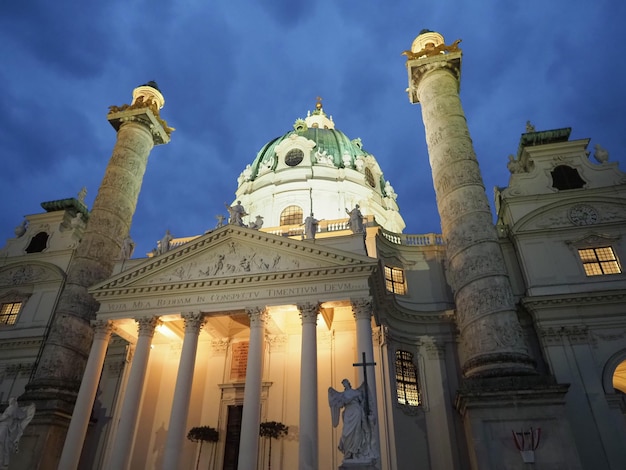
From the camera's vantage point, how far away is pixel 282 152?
39031mm

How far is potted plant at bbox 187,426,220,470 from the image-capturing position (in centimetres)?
2095

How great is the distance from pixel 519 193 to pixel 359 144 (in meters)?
20.9

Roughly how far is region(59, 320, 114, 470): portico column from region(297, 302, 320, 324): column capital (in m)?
8.94

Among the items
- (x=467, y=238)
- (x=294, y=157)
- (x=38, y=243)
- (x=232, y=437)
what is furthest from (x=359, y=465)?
(x=294, y=157)

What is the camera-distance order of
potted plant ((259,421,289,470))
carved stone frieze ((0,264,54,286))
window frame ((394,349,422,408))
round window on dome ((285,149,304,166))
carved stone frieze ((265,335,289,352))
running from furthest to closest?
1. round window on dome ((285,149,304,166))
2. carved stone frieze ((0,264,54,286))
3. carved stone frieze ((265,335,289,352))
4. window frame ((394,349,422,408))
5. potted plant ((259,421,289,470))

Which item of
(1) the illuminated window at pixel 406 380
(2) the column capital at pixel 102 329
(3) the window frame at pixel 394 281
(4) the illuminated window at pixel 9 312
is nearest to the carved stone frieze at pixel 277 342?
(1) the illuminated window at pixel 406 380

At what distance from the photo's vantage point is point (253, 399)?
56.9 ft

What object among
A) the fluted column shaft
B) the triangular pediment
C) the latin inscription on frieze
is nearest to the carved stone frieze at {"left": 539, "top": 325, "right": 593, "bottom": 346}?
the fluted column shaft

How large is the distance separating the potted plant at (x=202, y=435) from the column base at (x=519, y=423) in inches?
441

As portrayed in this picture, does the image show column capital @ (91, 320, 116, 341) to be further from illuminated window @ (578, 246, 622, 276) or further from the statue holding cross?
illuminated window @ (578, 246, 622, 276)

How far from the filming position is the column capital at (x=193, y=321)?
19.7m

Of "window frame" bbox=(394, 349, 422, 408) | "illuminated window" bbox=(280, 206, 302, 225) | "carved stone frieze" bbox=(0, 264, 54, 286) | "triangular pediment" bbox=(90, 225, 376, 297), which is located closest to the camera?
"triangular pediment" bbox=(90, 225, 376, 297)

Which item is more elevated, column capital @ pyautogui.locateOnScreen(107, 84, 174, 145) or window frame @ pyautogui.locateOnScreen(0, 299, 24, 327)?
column capital @ pyautogui.locateOnScreen(107, 84, 174, 145)

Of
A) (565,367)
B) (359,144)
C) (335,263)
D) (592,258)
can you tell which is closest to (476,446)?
(565,367)
